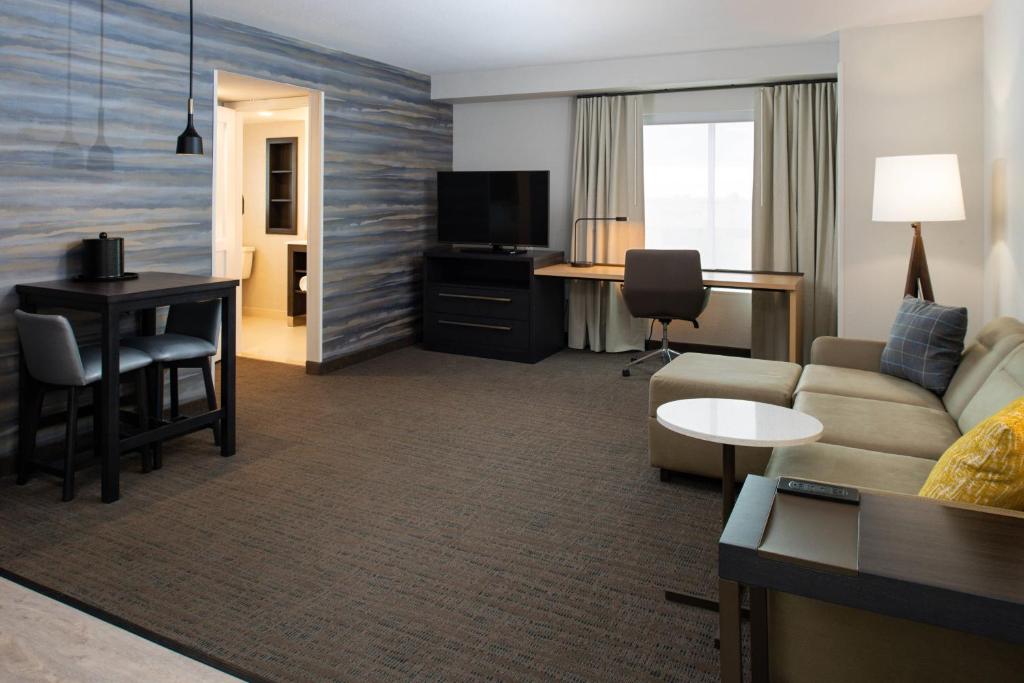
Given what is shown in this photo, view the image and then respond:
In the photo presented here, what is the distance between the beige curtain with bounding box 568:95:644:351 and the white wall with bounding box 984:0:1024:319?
2.51 m

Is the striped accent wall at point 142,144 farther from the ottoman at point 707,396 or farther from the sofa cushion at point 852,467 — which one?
the sofa cushion at point 852,467

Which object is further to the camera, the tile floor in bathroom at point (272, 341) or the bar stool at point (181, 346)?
the tile floor in bathroom at point (272, 341)

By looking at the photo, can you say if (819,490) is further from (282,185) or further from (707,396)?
(282,185)

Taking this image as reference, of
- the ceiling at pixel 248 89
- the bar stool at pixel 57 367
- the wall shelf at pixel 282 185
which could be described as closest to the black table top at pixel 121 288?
the bar stool at pixel 57 367

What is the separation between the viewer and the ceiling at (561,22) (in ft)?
13.4

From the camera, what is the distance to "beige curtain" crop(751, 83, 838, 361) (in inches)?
211

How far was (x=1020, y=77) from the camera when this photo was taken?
331cm

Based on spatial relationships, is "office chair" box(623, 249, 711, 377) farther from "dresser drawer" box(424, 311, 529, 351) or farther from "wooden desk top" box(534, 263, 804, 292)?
"dresser drawer" box(424, 311, 529, 351)

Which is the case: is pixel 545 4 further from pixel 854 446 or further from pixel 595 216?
pixel 854 446

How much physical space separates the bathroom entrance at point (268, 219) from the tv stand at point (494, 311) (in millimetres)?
1110

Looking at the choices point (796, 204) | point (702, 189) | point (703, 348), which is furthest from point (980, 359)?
point (702, 189)

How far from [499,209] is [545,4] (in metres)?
2.19

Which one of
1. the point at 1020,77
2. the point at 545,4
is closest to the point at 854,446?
the point at 1020,77

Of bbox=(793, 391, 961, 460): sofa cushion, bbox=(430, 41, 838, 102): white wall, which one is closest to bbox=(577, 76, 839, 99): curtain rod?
bbox=(430, 41, 838, 102): white wall
